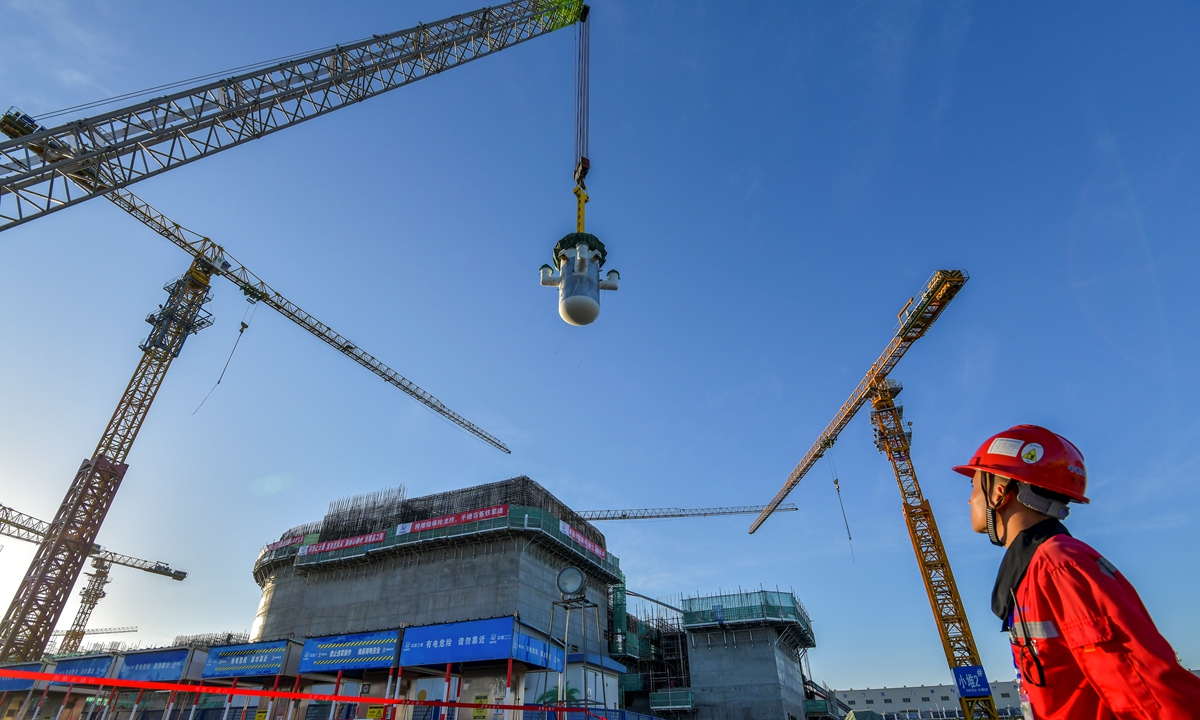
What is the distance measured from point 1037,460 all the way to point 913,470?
5220 centimetres

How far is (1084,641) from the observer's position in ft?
7.63

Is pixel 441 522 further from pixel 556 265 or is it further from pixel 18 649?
pixel 556 265

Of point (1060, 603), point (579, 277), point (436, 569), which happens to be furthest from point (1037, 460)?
point (436, 569)

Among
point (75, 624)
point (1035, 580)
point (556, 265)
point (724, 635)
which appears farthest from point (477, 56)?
point (75, 624)

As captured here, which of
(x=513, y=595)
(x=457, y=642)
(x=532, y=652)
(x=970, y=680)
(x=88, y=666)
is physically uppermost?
(x=513, y=595)

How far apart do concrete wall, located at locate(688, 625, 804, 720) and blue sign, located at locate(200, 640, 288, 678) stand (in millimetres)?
30762

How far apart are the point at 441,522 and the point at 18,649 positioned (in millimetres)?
31016

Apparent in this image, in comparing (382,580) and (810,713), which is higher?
(382,580)

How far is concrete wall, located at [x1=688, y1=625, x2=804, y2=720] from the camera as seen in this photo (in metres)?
42.5

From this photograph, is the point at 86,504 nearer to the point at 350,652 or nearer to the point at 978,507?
the point at 350,652

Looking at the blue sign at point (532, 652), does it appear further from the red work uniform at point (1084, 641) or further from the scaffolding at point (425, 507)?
the red work uniform at point (1084, 641)

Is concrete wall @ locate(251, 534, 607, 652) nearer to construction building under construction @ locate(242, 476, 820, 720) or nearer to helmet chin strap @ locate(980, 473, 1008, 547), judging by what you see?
construction building under construction @ locate(242, 476, 820, 720)

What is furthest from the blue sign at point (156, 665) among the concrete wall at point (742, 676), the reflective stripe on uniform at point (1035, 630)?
the reflective stripe on uniform at point (1035, 630)

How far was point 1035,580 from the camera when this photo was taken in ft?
8.59
